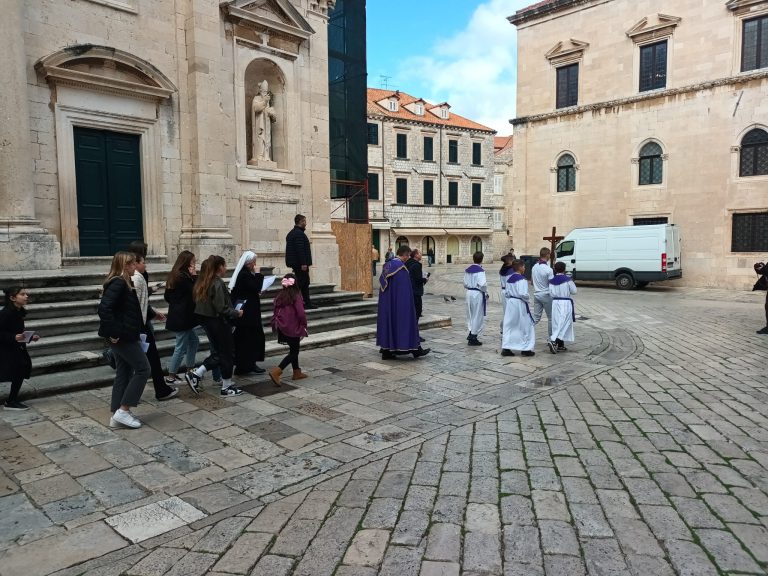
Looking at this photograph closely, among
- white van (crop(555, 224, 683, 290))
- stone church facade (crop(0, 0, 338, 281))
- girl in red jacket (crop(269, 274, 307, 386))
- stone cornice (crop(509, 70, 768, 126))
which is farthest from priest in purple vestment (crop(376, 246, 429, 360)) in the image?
stone cornice (crop(509, 70, 768, 126))

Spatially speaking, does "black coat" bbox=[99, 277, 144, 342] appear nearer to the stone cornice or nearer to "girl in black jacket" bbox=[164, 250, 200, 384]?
"girl in black jacket" bbox=[164, 250, 200, 384]

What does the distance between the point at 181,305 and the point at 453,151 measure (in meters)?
41.0

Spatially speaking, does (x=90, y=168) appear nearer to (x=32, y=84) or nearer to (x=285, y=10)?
(x=32, y=84)

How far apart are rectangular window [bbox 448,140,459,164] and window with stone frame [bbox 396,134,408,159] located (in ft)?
14.8

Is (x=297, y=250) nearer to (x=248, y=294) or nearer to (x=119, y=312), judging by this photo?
(x=248, y=294)

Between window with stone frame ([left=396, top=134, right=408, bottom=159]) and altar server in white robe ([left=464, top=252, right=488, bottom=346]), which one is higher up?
window with stone frame ([left=396, top=134, right=408, bottom=159])

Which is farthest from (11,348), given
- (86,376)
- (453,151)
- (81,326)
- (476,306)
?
(453,151)

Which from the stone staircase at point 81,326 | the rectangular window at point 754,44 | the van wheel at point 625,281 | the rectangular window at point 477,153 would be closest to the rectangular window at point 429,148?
the rectangular window at point 477,153

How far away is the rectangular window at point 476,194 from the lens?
46500mm

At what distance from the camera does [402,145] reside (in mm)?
42031

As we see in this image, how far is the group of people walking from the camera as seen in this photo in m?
8.98

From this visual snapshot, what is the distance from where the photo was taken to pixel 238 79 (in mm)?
12156

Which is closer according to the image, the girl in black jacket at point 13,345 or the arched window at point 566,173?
the girl in black jacket at point 13,345

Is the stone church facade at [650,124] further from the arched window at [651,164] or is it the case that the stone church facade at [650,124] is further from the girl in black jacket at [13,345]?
the girl in black jacket at [13,345]
